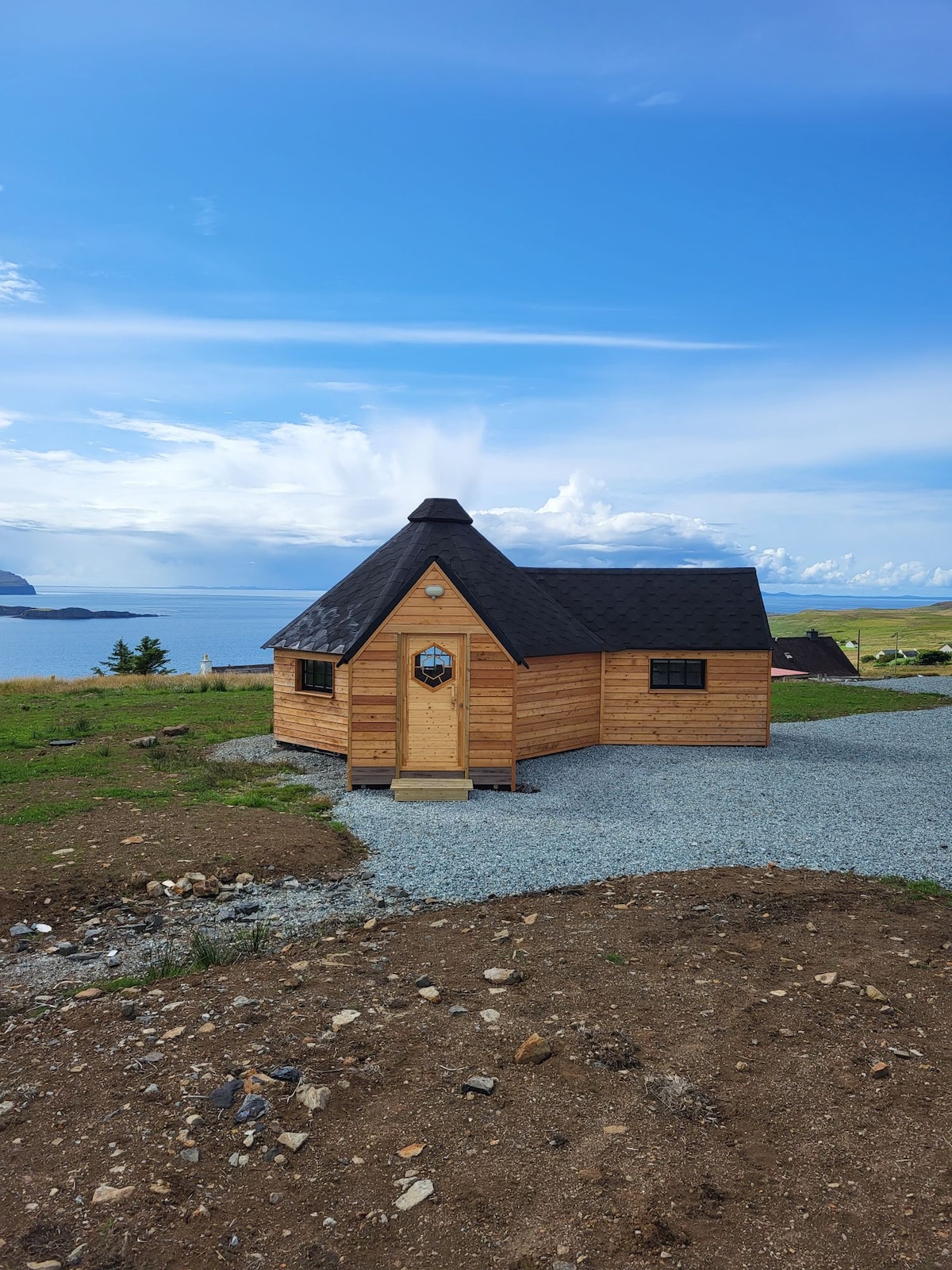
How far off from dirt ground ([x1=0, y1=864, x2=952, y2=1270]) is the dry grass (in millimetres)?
25689

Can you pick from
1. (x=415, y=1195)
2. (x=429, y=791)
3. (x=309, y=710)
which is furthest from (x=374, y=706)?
(x=415, y=1195)

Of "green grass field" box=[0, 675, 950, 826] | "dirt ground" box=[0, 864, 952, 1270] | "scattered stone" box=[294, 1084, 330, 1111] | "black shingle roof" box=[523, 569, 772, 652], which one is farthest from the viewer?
"black shingle roof" box=[523, 569, 772, 652]

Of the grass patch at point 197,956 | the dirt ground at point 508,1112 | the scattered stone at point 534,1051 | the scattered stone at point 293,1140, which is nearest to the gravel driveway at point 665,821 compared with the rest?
the grass patch at point 197,956

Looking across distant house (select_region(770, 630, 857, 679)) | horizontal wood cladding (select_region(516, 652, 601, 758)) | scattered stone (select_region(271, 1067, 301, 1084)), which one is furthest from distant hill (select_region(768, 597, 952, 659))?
scattered stone (select_region(271, 1067, 301, 1084))

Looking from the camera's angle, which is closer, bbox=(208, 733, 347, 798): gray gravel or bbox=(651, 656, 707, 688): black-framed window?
bbox=(208, 733, 347, 798): gray gravel

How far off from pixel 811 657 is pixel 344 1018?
145 ft

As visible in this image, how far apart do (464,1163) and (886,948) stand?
5044 millimetres

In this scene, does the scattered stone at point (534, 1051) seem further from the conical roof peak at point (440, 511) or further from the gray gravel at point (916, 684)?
the gray gravel at point (916, 684)

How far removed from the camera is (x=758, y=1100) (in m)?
5.14

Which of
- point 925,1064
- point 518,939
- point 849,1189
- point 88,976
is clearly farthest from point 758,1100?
point 88,976

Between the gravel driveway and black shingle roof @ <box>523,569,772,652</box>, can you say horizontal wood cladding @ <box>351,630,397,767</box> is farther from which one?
black shingle roof @ <box>523,569,772,652</box>

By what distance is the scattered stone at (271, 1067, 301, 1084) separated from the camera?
5.35 m

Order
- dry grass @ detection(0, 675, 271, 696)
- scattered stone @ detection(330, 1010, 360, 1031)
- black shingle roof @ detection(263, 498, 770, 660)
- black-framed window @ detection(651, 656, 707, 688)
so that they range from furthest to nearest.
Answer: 1. dry grass @ detection(0, 675, 271, 696)
2. black-framed window @ detection(651, 656, 707, 688)
3. black shingle roof @ detection(263, 498, 770, 660)
4. scattered stone @ detection(330, 1010, 360, 1031)

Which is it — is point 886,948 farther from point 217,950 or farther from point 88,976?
Result: point 88,976
